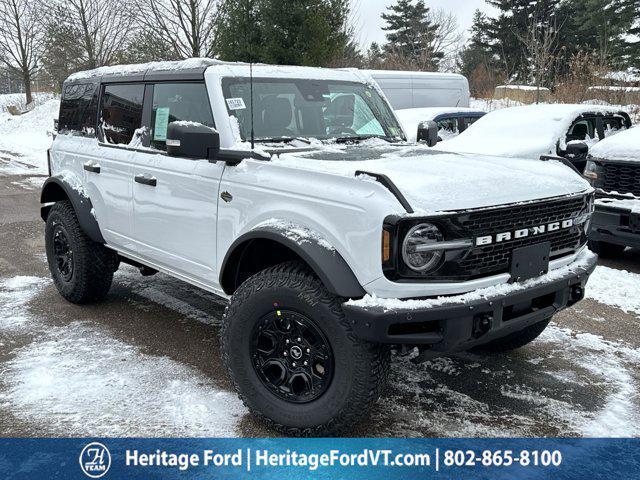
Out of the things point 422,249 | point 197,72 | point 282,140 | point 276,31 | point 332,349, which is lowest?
point 332,349

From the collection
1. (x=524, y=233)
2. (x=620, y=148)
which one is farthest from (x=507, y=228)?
(x=620, y=148)

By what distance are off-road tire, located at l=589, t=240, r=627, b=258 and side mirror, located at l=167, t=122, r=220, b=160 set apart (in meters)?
4.89

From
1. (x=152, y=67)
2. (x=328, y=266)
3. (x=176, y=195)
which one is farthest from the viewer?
(x=152, y=67)

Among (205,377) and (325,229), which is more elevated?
(325,229)

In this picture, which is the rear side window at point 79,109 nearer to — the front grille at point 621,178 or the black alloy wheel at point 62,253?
the black alloy wheel at point 62,253

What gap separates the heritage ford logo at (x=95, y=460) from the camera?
9.26 feet

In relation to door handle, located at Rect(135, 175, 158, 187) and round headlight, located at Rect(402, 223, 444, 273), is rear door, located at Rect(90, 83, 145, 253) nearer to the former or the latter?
door handle, located at Rect(135, 175, 158, 187)

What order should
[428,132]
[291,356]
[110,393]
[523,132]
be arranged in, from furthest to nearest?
[523,132], [428,132], [110,393], [291,356]

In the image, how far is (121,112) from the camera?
454 centimetres

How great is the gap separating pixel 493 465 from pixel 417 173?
1.44 metres

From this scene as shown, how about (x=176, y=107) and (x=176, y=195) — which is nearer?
(x=176, y=195)

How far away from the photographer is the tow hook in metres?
2.76

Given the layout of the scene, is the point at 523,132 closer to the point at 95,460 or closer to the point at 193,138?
the point at 193,138

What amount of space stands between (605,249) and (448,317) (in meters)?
4.80
